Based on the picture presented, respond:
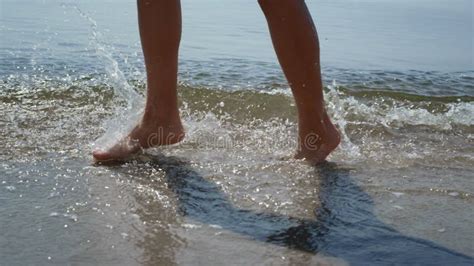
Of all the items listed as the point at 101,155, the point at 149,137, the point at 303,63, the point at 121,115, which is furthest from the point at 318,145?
the point at 121,115

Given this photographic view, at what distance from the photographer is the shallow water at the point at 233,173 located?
1.36 metres

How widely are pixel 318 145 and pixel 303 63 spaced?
31 centimetres

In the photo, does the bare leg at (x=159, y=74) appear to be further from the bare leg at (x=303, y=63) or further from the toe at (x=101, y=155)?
the bare leg at (x=303, y=63)

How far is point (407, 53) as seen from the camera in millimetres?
5590

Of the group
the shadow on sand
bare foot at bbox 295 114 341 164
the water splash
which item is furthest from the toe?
bare foot at bbox 295 114 341 164

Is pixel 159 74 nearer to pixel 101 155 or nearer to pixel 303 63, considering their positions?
pixel 101 155

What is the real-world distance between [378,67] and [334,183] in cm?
290

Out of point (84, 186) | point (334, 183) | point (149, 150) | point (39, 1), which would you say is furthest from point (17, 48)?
point (39, 1)

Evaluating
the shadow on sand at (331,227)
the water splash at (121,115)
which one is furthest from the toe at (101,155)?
the shadow on sand at (331,227)

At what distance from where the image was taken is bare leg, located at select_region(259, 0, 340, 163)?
6.53 ft

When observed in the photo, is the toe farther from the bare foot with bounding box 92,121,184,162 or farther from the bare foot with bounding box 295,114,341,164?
the bare foot with bounding box 295,114,341,164

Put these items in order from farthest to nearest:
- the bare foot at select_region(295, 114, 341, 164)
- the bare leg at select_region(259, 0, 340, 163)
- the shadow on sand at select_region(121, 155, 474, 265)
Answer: the bare foot at select_region(295, 114, 341, 164), the bare leg at select_region(259, 0, 340, 163), the shadow on sand at select_region(121, 155, 474, 265)

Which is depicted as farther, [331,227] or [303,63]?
[303,63]

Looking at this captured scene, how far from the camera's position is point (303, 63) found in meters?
2.02
